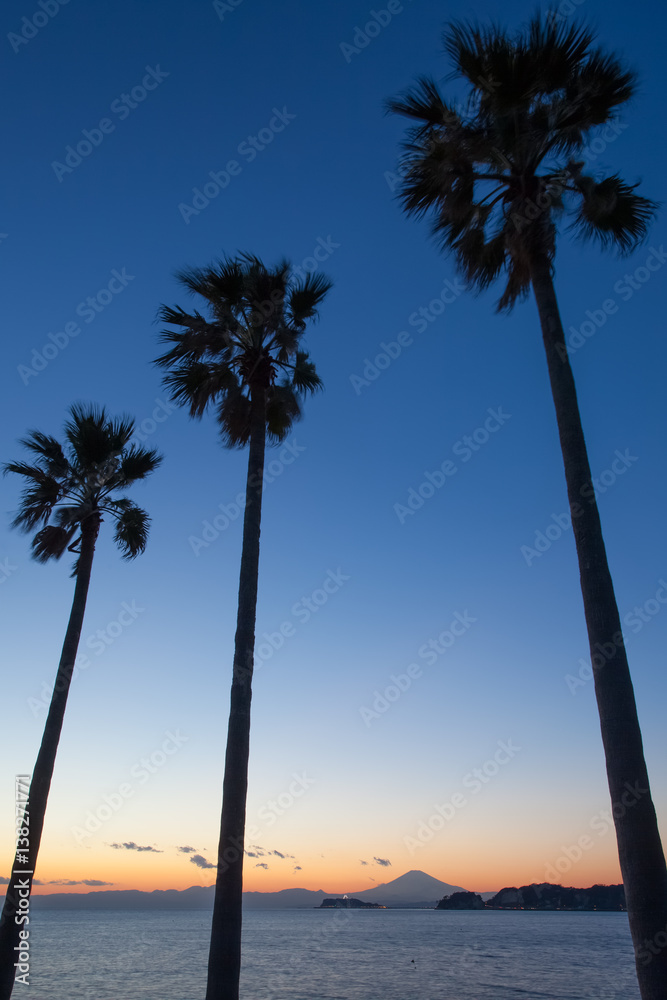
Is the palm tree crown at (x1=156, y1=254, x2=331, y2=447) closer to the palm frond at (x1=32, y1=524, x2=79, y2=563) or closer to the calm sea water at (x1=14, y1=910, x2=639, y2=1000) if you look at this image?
the palm frond at (x1=32, y1=524, x2=79, y2=563)

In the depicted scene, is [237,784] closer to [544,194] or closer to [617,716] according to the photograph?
[617,716]

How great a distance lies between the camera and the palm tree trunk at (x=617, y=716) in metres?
6.11

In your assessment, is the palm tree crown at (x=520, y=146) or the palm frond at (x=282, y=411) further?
the palm frond at (x=282, y=411)

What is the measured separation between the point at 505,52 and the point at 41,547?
1399cm

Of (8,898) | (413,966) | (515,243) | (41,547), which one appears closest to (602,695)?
(515,243)

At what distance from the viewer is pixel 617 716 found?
275 inches

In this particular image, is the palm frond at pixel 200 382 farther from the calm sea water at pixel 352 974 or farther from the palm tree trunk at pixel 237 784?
the calm sea water at pixel 352 974

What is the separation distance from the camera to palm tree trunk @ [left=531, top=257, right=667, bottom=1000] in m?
6.11

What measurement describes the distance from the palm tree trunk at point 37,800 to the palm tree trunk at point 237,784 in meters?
4.37

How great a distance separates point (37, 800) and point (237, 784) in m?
5.11

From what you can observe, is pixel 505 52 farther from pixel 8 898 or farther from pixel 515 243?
pixel 8 898

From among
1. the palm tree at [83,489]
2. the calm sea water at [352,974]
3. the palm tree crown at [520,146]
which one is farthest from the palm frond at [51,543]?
the calm sea water at [352,974]

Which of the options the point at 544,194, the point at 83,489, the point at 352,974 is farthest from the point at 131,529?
the point at 352,974

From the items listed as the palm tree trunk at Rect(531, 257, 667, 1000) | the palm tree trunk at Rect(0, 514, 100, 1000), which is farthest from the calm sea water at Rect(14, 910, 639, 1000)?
the palm tree trunk at Rect(531, 257, 667, 1000)
